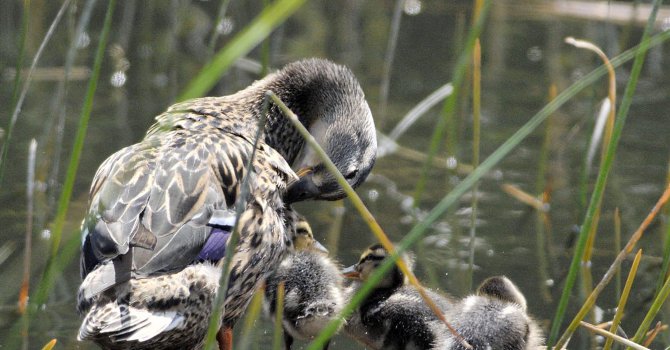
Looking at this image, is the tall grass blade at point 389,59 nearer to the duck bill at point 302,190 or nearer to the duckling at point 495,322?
the duck bill at point 302,190

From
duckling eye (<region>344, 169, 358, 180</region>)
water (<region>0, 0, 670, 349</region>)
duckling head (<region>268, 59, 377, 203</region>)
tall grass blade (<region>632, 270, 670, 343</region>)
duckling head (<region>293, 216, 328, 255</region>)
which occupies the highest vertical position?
duckling head (<region>268, 59, 377, 203</region>)

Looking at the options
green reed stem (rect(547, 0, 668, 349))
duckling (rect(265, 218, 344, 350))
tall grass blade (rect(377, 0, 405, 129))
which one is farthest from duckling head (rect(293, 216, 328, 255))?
green reed stem (rect(547, 0, 668, 349))

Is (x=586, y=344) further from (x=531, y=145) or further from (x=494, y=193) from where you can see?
(x=531, y=145)

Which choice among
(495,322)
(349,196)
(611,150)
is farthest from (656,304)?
(349,196)

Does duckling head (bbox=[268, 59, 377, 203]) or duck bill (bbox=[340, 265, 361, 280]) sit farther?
duck bill (bbox=[340, 265, 361, 280])

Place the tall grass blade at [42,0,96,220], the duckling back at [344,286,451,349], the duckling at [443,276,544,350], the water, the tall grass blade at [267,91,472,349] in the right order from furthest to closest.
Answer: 1. the water
2. the duckling back at [344,286,451,349]
3. the duckling at [443,276,544,350]
4. the tall grass blade at [42,0,96,220]
5. the tall grass blade at [267,91,472,349]

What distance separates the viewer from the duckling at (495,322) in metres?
3.95

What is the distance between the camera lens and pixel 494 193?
6.20 m

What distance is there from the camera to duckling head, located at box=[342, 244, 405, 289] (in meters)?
4.57

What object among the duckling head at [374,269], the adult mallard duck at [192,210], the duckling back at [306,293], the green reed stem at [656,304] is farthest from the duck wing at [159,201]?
the green reed stem at [656,304]

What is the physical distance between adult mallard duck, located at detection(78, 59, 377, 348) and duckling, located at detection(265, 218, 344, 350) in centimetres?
35

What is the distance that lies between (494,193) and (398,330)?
195 cm

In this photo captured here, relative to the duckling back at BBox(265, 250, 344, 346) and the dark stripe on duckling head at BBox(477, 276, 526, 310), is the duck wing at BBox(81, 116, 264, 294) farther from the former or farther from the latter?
the dark stripe on duckling head at BBox(477, 276, 526, 310)

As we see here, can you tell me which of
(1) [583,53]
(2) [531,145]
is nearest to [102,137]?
(2) [531,145]
